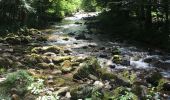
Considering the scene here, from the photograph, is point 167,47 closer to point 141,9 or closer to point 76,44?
point 76,44

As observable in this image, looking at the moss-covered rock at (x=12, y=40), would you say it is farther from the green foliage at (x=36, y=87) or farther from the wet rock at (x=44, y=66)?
the green foliage at (x=36, y=87)

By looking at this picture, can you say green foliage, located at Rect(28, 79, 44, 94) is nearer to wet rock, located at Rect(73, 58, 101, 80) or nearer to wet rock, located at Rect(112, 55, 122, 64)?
wet rock, located at Rect(73, 58, 101, 80)

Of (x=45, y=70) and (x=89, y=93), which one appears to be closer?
(x=89, y=93)

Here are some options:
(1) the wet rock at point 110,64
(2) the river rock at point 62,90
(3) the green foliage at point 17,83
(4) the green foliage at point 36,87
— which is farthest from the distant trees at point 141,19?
(3) the green foliage at point 17,83

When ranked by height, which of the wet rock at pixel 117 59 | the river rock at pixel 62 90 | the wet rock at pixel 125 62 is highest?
the river rock at pixel 62 90

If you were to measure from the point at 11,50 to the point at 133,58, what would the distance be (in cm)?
751

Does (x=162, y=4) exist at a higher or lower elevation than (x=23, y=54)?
higher

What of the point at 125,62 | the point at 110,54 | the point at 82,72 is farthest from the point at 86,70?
the point at 110,54

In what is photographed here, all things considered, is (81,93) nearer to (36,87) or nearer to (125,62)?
(36,87)

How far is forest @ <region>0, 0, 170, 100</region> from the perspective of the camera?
40.7ft

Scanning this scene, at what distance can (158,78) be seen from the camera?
51.4ft

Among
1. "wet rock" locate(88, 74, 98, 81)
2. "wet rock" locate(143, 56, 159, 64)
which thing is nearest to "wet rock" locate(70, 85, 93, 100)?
"wet rock" locate(88, 74, 98, 81)

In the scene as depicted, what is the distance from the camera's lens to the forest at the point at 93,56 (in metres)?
12.4

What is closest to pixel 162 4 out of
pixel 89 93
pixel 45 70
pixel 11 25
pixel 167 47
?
pixel 167 47
